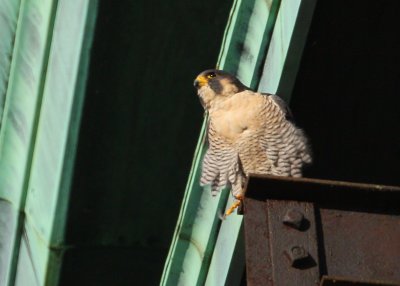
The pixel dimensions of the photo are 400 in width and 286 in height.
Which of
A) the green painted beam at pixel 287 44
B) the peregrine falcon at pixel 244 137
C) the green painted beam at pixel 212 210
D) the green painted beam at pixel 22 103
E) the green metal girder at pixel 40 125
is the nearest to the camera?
the green painted beam at pixel 287 44

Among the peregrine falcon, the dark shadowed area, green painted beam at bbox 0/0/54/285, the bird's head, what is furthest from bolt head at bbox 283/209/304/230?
green painted beam at bbox 0/0/54/285

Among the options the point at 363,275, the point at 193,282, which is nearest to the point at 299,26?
the point at 193,282

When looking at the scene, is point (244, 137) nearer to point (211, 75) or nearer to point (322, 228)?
point (211, 75)

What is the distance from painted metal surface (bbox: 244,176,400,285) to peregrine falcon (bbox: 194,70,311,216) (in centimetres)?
185

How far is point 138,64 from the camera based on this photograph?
5.11 m

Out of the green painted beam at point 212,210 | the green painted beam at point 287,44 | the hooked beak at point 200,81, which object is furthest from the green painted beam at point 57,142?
the green painted beam at point 287,44

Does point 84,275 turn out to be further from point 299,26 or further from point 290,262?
point 290,262

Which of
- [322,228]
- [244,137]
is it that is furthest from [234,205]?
[322,228]

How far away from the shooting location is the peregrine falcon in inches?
183

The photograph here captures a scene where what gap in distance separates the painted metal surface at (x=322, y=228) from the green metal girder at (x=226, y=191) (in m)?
1.59

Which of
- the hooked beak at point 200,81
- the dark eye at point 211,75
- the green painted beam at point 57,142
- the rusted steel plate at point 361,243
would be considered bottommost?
the green painted beam at point 57,142

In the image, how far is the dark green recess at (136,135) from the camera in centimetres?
501

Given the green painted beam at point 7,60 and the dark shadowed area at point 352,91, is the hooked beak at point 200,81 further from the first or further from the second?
the green painted beam at point 7,60

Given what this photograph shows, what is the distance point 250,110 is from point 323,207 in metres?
2.15
